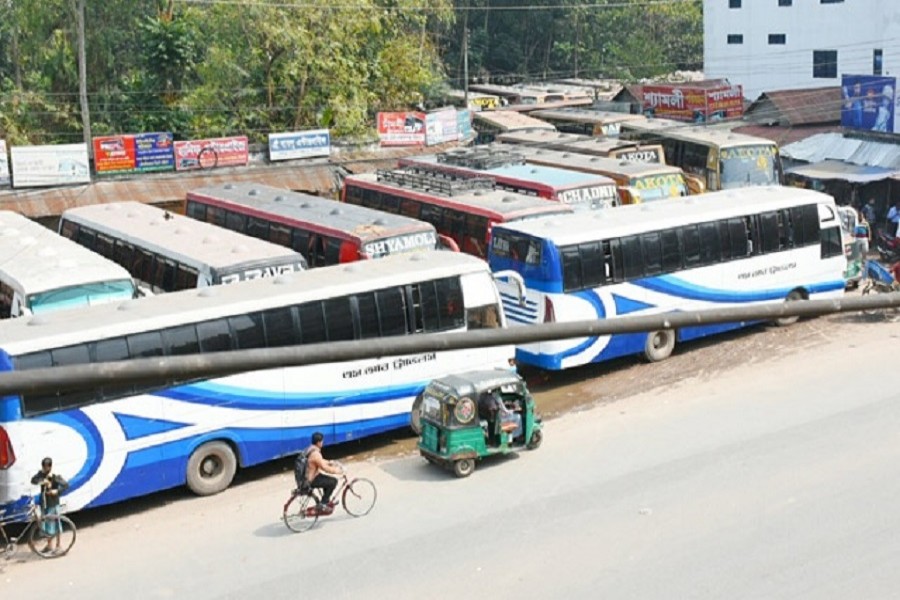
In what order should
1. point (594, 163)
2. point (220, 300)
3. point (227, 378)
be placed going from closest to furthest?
point (227, 378), point (220, 300), point (594, 163)

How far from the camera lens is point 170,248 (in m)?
19.5

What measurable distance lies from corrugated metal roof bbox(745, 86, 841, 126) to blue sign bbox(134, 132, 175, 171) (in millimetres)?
17118

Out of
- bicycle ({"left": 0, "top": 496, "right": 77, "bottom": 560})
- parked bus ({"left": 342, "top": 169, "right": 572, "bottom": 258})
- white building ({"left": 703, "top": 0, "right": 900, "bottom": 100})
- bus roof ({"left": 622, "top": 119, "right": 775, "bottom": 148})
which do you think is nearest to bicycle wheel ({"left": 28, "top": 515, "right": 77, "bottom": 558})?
bicycle ({"left": 0, "top": 496, "right": 77, "bottom": 560})

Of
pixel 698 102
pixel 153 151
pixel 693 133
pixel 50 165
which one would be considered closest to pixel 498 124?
pixel 698 102

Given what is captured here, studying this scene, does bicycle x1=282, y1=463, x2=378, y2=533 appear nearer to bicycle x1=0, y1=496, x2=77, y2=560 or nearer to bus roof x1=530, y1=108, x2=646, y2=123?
bicycle x1=0, y1=496, x2=77, y2=560

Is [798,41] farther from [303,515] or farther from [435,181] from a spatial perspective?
[303,515]

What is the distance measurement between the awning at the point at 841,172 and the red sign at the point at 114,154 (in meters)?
16.2

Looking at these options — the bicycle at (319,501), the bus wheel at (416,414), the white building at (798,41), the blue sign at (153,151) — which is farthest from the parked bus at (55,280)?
the white building at (798,41)

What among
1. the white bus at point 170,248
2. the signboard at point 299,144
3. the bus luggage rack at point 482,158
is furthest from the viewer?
the signboard at point 299,144

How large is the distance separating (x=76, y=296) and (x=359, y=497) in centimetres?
600

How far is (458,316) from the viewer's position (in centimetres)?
1652

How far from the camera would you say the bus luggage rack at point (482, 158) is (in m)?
27.0

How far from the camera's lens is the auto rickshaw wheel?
14.6 metres

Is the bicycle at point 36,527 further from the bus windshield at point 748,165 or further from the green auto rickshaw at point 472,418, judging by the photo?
the bus windshield at point 748,165
